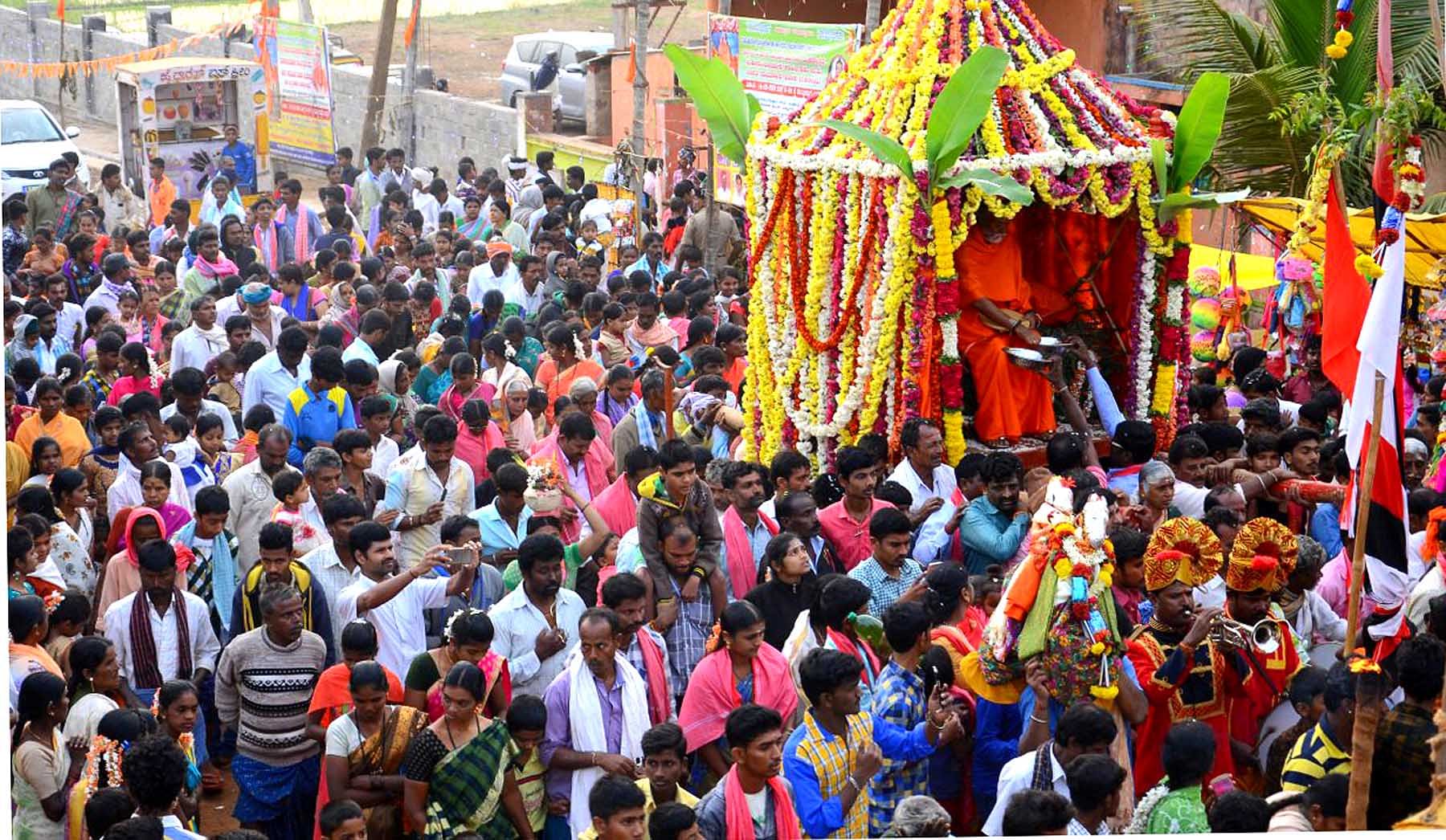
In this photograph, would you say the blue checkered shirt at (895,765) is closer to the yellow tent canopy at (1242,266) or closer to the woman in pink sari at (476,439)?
the woman in pink sari at (476,439)

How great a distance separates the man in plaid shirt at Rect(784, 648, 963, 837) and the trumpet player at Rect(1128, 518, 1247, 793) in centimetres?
87

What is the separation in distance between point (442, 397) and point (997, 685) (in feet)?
15.9

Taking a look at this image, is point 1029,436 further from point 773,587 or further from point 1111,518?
point 773,587

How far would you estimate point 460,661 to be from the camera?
6.84m

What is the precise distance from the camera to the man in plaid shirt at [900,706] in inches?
256

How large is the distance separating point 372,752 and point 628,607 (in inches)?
44.3

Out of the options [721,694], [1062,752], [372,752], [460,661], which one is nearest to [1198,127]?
[721,694]

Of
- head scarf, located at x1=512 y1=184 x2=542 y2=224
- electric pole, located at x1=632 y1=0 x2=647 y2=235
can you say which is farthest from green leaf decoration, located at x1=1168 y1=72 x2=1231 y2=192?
head scarf, located at x1=512 y1=184 x2=542 y2=224

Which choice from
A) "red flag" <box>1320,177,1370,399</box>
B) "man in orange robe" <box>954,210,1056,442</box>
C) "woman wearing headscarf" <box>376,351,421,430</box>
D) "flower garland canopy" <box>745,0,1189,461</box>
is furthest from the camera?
"woman wearing headscarf" <box>376,351,421,430</box>

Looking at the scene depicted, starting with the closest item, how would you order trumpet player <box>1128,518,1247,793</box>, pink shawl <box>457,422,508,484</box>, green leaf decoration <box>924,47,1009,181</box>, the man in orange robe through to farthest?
trumpet player <box>1128,518,1247,793</box>
green leaf decoration <box>924,47,1009,181</box>
pink shawl <box>457,422,508,484</box>
the man in orange robe

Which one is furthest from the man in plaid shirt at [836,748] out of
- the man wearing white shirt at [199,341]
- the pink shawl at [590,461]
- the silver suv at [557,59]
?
the silver suv at [557,59]

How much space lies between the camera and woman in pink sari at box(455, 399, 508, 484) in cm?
1002

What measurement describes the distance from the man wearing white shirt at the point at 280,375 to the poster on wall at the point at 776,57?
656cm

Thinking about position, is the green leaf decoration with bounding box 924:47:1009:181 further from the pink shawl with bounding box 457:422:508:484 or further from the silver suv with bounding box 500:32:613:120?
the silver suv with bounding box 500:32:613:120
